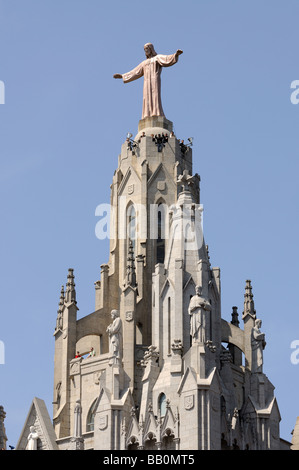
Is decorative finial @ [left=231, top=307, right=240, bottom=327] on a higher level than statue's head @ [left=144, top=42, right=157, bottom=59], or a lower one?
lower

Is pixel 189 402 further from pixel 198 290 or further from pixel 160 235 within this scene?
pixel 160 235

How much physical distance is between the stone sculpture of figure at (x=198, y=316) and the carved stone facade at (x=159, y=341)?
0.15ft

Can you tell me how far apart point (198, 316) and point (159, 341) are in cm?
331

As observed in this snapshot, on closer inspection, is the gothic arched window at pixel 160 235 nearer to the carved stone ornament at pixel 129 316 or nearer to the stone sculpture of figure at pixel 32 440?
the carved stone ornament at pixel 129 316

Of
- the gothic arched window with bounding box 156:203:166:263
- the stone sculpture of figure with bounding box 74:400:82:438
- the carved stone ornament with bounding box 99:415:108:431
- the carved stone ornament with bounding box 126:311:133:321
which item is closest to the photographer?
the carved stone ornament with bounding box 99:415:108:431

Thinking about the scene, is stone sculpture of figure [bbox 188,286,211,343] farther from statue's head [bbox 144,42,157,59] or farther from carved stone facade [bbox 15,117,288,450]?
statue's head [bbox 144,42,157,59]

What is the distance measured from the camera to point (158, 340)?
7444 cm

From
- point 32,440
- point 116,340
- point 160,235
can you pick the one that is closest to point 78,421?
point 32,440

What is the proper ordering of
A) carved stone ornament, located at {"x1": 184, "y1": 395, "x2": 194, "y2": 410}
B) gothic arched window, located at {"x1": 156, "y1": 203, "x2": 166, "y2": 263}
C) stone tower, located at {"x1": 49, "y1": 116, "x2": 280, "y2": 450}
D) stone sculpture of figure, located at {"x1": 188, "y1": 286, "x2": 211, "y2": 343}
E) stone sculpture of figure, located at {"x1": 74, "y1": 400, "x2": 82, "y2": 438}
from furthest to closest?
gothic arched window, located at {"x1": 156, "y1": 203, "x2": 166, "y2": 263} → stone sculpture of figure, located at {"x1": 74, "y1": 400, "x2": 82, "y2": 438} → stone sculpture of figure, located at {"x1": 188, "y1": 286, "x2": 211, "y2": 343} → stone tower, located at {"x1": 49, "y1": 116, "x2": 280, "y2": 450} → carved stone ornament, located at {"x1": 184, "y1": 395, "x2": 194, "y2": 410}

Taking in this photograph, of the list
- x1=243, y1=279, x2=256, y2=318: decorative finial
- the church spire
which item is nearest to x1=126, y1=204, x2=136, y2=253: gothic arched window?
the church spire

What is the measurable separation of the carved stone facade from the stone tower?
5cm

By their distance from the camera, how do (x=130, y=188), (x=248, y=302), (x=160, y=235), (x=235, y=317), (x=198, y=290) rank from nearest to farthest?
(x=198, y=290)
(x=248, y=302)
(x=160, y=235)
(x=130, y=188)
(x=235, y=317)

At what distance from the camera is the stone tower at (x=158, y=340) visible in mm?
70938

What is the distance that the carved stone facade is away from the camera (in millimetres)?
70938
